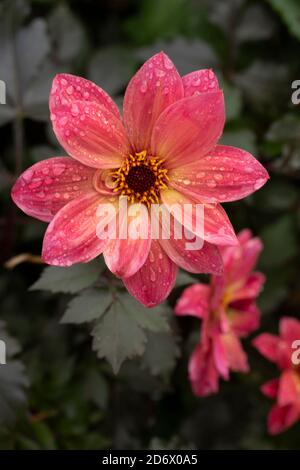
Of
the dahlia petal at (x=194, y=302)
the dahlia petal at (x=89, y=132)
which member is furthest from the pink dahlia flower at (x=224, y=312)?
the dahlia petal at (x=89, y=132)

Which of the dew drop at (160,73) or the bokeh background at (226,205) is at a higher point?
the dew drop at (160,73)

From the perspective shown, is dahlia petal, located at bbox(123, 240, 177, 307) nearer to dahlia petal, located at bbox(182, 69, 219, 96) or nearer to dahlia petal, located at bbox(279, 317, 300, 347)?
dahlia petal, located at bbox(182, 69, 219, 96)

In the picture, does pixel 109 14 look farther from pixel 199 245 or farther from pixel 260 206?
pixel 199 245

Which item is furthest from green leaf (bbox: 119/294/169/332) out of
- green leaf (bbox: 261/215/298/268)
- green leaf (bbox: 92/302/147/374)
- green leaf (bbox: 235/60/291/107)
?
green leaf (bbox: 235/60/291/107)

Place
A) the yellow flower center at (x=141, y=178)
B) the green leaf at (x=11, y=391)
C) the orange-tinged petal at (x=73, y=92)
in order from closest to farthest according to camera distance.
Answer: the orange-tinged petal at (x=73, y=92) → the yellow flower center at (x=141, y=178) → the green leaf at (x=11, y=391)

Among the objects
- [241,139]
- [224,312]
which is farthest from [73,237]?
[241,139]

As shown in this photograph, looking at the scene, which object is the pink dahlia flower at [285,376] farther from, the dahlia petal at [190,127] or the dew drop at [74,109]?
the dew drop at [74,109]

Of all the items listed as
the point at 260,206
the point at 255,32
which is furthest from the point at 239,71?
the point at 260,206
